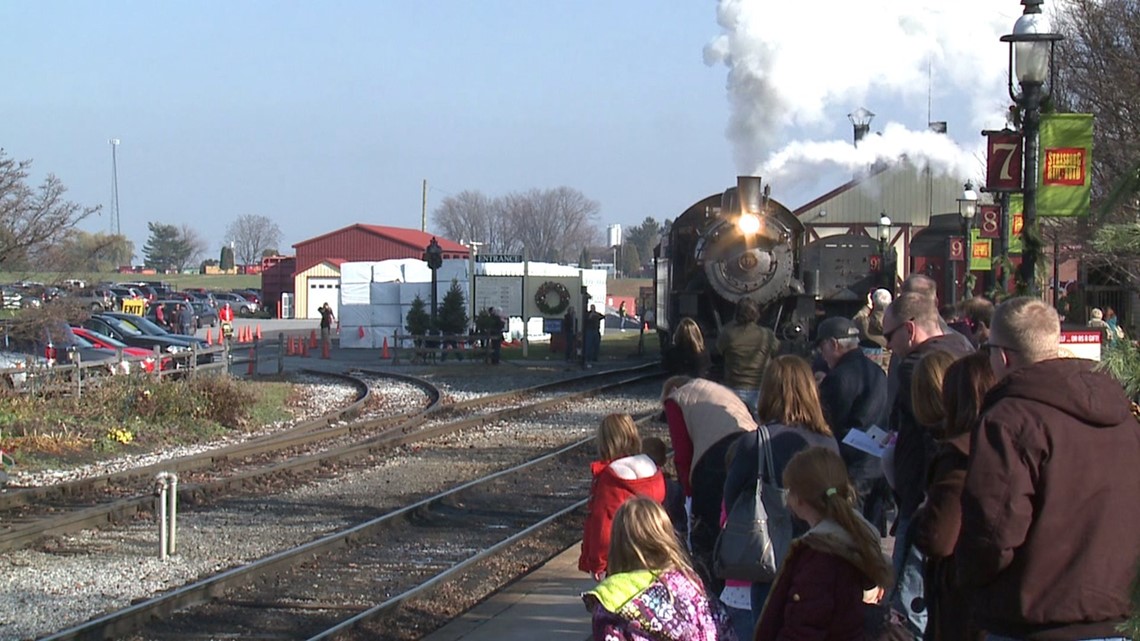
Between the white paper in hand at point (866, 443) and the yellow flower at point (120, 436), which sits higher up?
the white paper in hand at point (866, 443)

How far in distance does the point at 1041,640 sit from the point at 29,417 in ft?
52.7

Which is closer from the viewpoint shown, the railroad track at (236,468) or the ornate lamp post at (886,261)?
the railroad track at (236,468)

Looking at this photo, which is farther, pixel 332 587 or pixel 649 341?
pixel 649 341

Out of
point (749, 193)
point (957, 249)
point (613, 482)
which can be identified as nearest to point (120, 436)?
point (749, 193)

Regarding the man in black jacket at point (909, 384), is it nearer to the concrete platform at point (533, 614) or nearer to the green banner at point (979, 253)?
the concrete platform at point (533, 614)

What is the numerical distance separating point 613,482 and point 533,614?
86.8 inches

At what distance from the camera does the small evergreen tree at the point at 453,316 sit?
36.2m

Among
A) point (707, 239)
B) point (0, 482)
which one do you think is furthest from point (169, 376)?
point (707, 239)

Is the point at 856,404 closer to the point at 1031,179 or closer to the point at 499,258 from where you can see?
the point at 1031,179

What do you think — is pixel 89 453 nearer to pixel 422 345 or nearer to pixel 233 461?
pixel 233 461

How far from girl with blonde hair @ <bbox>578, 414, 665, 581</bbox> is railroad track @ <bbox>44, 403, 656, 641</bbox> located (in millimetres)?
2115

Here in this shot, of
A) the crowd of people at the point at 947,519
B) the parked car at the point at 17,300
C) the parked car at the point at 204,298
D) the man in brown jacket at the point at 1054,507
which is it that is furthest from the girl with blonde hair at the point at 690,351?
the parked car at the point at 204,298

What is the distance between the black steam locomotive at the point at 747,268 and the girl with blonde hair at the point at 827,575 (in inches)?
624

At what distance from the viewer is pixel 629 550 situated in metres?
4.17
